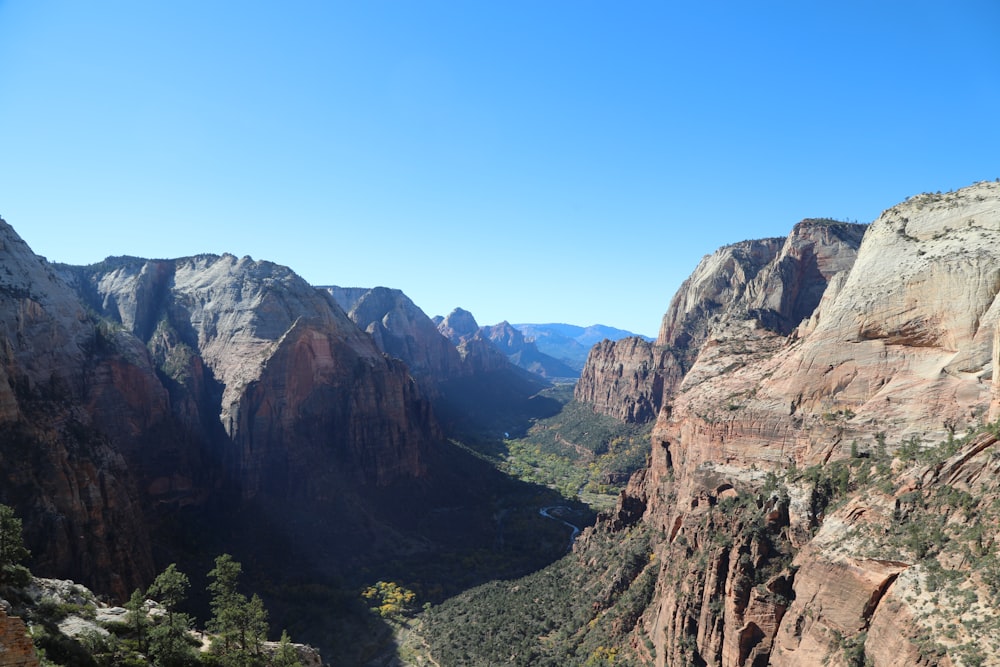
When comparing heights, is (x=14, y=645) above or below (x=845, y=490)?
below

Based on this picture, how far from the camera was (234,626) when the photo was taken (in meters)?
37.3

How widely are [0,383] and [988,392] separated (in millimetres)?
77975

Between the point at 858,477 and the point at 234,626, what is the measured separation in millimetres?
43416

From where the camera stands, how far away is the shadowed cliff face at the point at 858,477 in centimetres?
3081

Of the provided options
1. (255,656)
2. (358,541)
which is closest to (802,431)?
(255,656)

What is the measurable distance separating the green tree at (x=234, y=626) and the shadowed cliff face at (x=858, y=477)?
1183 inches

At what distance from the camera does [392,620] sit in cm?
7081

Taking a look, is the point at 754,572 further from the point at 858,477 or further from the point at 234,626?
the point at 234,626

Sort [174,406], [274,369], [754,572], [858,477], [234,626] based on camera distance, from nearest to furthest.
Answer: [234,626] → [858,477] → [754,572] → [174,406] → [274,369]

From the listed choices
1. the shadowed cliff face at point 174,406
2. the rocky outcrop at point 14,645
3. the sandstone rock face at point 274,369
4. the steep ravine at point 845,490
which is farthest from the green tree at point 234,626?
the sandstone rock face at point 274,369

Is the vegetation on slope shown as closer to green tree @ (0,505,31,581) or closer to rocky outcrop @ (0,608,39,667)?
rocky outcrop @ (0,608,39,667)

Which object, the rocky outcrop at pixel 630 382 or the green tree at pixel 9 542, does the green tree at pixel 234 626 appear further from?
the rocky outcrop at pixel 630 382

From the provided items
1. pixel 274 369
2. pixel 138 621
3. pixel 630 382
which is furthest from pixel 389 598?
pixel 630 382

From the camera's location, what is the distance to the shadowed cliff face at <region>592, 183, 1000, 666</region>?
30812mm
